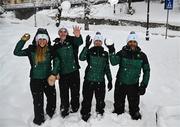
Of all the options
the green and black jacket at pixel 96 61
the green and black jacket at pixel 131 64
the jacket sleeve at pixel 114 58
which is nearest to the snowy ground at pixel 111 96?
the green and black jacket at pixel 131 64

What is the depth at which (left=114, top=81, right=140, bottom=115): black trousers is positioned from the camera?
9.30 meters

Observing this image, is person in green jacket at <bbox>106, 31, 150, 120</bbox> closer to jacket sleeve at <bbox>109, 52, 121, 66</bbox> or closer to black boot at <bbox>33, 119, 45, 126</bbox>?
jacket sleeve at <bbox>109, 52, 121, 66</bbox>

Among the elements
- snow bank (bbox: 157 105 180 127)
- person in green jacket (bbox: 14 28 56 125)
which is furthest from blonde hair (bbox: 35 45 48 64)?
snow bank (bbox: 157 105 180 127)

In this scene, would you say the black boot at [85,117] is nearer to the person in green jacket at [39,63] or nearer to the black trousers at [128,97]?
the black trousers at [128,97]

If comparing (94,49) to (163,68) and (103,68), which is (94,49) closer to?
(103,68)

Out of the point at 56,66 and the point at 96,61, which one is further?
the point at 96,61

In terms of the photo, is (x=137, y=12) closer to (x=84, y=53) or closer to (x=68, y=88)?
(x=68, y=88)

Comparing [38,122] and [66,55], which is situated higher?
[66,55]

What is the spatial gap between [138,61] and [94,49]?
1014mm

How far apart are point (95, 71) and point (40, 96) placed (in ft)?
4.42

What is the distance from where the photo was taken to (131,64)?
9.12 meters

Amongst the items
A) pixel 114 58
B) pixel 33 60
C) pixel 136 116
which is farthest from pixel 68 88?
pixel 136 116

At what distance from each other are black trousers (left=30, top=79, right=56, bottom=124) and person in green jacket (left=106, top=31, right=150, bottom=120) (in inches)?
58.5

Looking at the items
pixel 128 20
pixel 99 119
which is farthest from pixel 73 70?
pixel 128 20
